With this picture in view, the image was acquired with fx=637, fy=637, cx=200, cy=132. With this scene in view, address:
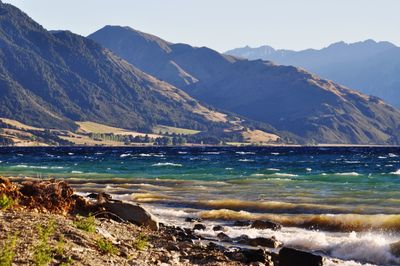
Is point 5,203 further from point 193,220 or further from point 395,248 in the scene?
point 395,248

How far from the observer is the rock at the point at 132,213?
28384 mm

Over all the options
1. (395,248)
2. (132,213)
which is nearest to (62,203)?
(132,213)

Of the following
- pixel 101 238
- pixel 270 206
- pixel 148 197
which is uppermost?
pixel 101 238

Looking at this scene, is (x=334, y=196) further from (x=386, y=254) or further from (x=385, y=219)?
(x=386, y=254)

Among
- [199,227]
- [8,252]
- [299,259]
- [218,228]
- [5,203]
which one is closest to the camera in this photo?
[8,252]

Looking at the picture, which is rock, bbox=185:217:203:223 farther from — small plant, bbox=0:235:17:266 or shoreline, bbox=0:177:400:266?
small plant, bbox=0:235:17:266

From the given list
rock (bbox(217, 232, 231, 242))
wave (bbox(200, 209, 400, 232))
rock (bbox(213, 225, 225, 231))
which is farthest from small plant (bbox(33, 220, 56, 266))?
wave (bbox(200, 209, 400, 232))

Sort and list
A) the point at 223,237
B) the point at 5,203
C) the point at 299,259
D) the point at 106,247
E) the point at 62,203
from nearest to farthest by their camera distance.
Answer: the point at 106,247, the point at 299,259, the point at 5,203, the point at 62,203, the point at 223,237

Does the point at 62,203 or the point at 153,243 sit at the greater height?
the point at 62,203

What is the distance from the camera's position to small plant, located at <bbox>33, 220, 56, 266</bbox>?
599 inches

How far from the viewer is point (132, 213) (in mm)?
28641

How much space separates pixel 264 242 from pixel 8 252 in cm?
1374

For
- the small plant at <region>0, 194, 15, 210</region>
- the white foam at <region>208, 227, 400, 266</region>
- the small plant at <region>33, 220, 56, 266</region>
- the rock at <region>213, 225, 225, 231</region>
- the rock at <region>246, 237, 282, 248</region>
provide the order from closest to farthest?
1. the small plant at <region>33, 220, 56, 266</region>
2. the small plant at <region>0, 194, 15, 210</region>
3. the white foam at <region>208, 227, 400, 266</region>
4. the rock at <region>246, 237, 282, 248</region>
5. the rock at <region>213, 225, 225, 231</region>

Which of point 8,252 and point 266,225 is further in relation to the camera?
point 266,225
